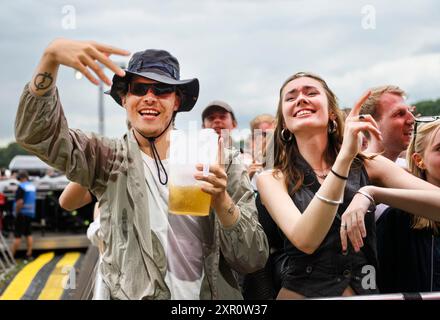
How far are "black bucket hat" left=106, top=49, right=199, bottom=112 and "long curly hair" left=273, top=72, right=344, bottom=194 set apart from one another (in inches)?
14.2

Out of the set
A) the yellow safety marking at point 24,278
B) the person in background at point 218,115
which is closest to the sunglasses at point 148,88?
the person in background at point 218,115

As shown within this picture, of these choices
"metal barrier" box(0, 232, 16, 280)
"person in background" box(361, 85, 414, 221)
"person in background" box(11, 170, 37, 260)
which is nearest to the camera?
"person in background" box(361, 85, 414, 221)

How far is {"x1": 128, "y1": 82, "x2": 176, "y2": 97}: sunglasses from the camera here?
68.3 inches

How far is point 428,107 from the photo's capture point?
227 centimetres

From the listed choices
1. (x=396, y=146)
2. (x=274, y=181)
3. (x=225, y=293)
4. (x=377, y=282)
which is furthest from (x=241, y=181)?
(x=396, y=146)

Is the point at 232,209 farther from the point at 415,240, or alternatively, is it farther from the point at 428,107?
the point at 428,107

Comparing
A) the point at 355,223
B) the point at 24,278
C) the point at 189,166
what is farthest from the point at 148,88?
the point at 24,278

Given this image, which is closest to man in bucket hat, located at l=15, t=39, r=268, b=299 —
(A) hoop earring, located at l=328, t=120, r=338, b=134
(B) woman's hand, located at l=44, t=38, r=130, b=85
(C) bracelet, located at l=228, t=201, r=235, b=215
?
(C) bracelet, located at l=228, t=201, r=235, b=215

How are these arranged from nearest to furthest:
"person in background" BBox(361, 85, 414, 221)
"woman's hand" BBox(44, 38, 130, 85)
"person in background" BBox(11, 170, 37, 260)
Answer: "woman's hand" BBox(44, 38, 130, 85) → "person in background" BBox(361, 85, 414, 221) → "person in background" BBox(11, 170, 37, 260)

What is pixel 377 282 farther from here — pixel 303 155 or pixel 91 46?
pixel 91 46

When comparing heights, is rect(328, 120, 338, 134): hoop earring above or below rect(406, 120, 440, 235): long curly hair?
above

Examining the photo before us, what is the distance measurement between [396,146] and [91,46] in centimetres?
137

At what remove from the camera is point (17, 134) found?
59.1 inches

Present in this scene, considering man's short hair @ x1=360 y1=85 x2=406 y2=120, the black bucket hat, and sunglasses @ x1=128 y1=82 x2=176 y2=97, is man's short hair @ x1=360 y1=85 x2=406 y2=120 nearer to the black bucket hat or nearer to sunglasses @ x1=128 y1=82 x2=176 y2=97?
Answer: the black bucket hat
